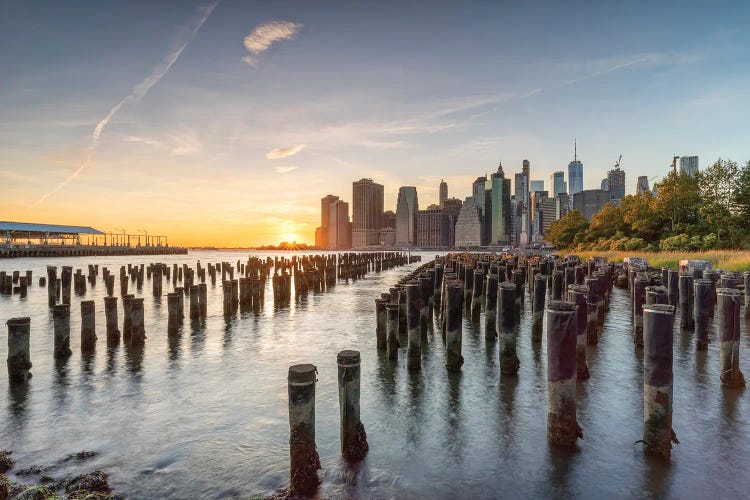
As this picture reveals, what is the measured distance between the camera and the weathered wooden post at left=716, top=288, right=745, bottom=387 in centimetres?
917

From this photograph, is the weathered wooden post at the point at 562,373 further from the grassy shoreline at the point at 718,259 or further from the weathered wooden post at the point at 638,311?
the grassy shoreline at the point at 718,259

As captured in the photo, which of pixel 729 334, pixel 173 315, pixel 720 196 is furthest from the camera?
pixel 720 196

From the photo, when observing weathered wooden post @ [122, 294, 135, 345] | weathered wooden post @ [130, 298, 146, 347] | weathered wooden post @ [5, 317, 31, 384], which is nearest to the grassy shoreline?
weathered wooden post @ [130, 298, 146, 347]

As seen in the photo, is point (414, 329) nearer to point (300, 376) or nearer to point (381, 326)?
point (381, 326)

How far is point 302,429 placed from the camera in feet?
19.5

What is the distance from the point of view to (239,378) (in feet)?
38.1

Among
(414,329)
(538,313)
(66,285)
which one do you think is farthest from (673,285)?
(66,285)

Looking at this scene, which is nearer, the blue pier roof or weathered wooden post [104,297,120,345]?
weathered wooden post [104,297,120,345]

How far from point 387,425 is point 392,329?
4.21 m

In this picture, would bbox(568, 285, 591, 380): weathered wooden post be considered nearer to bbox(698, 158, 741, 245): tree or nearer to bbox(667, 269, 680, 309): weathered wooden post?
bbox(667, 269, 680, 309): weathered wooden post

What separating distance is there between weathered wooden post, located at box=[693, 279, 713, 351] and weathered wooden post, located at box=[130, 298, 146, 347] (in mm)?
18249

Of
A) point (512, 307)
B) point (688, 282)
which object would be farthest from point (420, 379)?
point (688, 282)

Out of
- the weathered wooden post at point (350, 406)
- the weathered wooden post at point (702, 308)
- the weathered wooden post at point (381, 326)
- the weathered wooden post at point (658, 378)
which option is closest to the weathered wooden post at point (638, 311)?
the weathered wooden post at point (702, 308)

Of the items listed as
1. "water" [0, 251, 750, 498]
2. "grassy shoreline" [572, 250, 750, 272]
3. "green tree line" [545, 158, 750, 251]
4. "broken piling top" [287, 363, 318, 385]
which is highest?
"green tree line" [545, 158, 750, 251]
